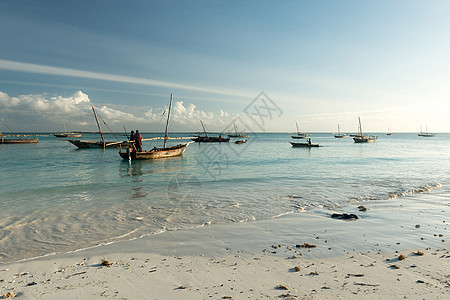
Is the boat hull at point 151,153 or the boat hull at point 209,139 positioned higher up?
Answer: the boat hull at point 209,139

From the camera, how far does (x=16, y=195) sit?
35.1ft

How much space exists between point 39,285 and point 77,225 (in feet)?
11.0

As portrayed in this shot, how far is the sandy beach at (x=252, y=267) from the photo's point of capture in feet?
11.4

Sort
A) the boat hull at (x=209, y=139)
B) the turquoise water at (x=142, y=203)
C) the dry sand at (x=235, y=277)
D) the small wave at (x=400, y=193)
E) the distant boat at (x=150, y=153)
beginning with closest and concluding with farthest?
the dry sand at (x=235, y=277) < the turquoise water at (x=142, y=203) < the small wave at (x=400, y=193) < the distant boat at (x=150, y=153) < the boat hull at (x=209, y=139)

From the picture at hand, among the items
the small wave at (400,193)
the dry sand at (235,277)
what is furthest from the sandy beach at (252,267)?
the small wave at (400,193)

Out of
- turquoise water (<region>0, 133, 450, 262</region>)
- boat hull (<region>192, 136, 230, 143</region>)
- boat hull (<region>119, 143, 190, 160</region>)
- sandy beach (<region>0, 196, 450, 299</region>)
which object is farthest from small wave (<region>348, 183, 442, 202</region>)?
boat hull (<region>192, 136, 230, 143</region>)

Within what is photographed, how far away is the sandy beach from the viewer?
3465mm

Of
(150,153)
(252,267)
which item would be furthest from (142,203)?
(150,153)

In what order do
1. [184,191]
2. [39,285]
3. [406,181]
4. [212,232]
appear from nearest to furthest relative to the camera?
[39,285]
[212,232]
[184,191]
[406,181]

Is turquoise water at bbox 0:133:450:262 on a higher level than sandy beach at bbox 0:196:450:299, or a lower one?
lower

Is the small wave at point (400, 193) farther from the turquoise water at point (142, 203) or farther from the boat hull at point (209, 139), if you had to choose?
the boat hull at point (209, 139)

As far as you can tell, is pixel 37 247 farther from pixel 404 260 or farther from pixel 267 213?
pixel 404 260

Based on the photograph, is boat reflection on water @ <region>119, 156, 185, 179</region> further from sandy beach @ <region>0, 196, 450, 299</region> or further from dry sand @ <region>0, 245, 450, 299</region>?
dry sand @ <region>0, 245, 450, 299</region>

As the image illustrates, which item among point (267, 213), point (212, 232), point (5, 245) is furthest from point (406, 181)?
point (5, 245)
